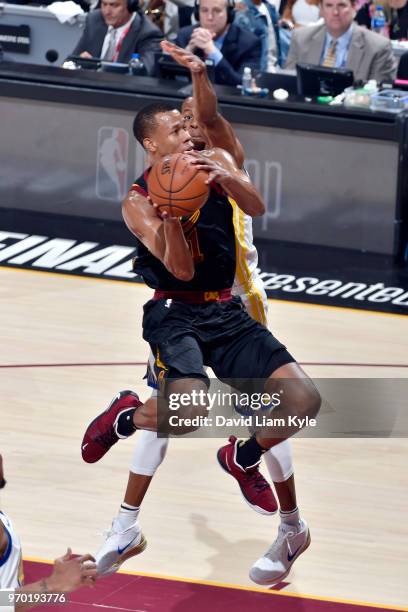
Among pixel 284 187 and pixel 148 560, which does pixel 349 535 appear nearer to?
pixel 148 560

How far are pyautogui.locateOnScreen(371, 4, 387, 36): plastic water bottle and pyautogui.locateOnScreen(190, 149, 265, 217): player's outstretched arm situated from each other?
819cm

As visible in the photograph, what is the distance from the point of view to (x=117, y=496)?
6719 millimetres

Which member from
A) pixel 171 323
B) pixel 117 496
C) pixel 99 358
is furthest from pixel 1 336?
pixel 171 323

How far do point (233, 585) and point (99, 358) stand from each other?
2.94m

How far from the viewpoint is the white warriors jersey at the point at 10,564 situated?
433cm

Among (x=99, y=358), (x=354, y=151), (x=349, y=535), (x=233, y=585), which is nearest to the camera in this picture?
(x=233, y=585)

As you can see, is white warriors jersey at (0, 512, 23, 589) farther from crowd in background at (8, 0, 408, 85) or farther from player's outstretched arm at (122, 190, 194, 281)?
crowd in background at (8, 0, 408, 85)

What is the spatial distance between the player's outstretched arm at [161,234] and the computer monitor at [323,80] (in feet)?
18.0

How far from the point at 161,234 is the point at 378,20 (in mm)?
8787

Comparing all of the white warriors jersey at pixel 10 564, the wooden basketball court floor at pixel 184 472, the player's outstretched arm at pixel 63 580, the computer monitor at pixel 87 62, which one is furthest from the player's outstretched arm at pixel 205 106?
the computer monitor at pixel 87 62

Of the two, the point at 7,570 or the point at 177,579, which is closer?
the point at 7,570

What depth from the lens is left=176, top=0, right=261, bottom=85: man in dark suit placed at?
38.0ft

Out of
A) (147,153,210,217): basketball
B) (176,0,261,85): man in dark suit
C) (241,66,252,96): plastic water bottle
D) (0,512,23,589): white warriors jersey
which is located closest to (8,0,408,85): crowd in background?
(176,0,261,85): man in dark suit

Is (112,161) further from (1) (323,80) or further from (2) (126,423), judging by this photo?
(2) (126,423)
